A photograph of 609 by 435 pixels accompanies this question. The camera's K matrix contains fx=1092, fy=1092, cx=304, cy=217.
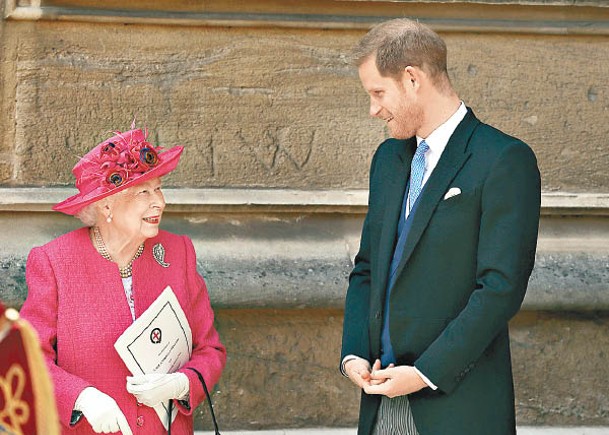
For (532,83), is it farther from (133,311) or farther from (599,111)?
(133,311)

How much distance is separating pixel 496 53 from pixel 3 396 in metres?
3.03

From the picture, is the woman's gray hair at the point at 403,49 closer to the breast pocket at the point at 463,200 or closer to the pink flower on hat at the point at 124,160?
the breast pocket at the point at 463,200

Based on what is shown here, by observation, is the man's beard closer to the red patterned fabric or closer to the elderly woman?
the elderly woman

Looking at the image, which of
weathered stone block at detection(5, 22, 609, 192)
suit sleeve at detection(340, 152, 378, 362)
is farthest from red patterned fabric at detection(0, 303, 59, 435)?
weathered stone block at detection(5, 22, 609, 192)

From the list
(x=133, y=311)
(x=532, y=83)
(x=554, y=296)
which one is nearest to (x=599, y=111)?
(x=532, y=83)

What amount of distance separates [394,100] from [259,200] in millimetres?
1586

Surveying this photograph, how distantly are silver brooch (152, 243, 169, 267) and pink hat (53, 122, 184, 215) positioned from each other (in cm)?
22

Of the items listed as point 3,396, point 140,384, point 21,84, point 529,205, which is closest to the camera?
point 3,396

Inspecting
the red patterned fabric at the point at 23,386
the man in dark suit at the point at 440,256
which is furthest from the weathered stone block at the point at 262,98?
the red patterned fabric at the point at 23,386

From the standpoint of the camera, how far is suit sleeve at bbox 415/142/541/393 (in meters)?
2.74

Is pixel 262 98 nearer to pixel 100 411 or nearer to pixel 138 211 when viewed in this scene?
pixel 138 211

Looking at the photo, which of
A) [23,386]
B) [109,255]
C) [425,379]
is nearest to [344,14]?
[109,255]

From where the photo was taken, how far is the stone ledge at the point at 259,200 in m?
4.32

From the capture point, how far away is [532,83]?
4.58m
